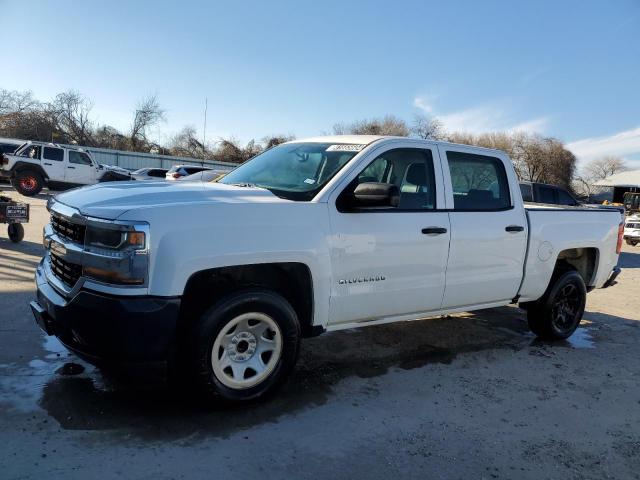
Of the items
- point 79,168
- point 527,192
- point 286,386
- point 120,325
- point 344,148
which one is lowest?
point 286,386

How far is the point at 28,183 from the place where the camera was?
21.7m

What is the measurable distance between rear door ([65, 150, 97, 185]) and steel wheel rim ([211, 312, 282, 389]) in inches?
862

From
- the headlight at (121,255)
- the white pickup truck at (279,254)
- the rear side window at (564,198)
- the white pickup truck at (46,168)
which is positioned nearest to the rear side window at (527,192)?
the rear side window at (564,198)

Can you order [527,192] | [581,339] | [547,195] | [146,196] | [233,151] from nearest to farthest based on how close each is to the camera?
[146,196] < [581,339] < [527,192] < [547,195] < [233,151]

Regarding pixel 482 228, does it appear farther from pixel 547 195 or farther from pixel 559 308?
pixel 547 195

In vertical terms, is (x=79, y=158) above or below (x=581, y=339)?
above

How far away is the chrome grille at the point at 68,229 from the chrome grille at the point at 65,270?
0.16m

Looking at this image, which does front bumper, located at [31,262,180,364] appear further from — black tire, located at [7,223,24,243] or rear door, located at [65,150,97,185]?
rear door, located at [65,150,97,185]

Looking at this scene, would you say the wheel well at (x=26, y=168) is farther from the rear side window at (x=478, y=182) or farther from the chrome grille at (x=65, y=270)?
the rear side window at (x=478, y=182)

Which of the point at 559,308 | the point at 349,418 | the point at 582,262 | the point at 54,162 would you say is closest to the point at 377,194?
the point at 349,418

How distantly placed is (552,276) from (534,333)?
0.78 m

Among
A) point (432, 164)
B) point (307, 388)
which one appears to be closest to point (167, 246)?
point (307, 388)

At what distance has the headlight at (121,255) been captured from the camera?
9.91ft

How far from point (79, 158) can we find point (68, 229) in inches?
865
